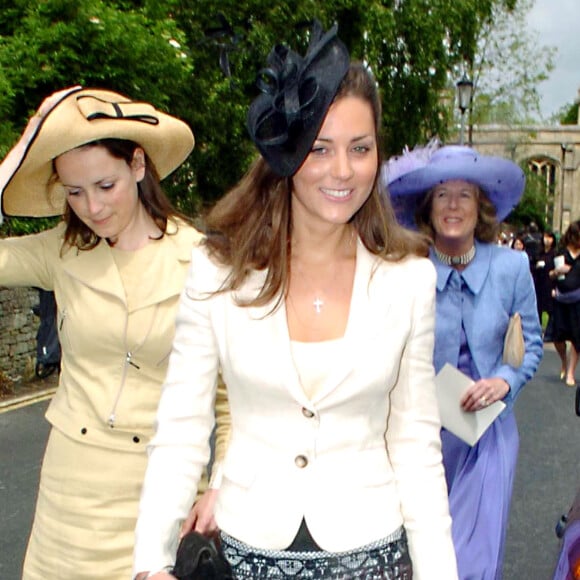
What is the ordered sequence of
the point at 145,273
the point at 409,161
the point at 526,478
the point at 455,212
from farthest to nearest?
the point at 526,478 < the point at 409,161 < the point at 455,212 < the point at 145,273

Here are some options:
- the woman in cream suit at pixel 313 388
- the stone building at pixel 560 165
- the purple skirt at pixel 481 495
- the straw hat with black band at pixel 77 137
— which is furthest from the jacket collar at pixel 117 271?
the stone building at pixel 560 165

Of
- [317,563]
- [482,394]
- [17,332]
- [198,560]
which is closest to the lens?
[198,560]

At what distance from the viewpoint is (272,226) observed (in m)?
2.00

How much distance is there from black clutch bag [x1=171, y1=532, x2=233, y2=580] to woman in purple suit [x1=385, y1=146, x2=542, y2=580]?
1.89m

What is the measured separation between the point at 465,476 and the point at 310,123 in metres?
2.18

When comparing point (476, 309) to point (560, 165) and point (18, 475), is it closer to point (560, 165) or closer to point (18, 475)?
point (18, 475)

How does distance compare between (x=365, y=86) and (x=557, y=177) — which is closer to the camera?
(x=365, y=86)

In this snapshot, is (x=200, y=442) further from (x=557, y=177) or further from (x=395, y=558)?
(x=557, y=177)

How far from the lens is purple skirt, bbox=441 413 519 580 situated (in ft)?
11.1

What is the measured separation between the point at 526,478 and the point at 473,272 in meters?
3.58

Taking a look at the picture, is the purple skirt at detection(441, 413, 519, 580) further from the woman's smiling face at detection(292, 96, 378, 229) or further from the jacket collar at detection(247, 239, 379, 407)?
the woman's smiling face at detection(292, 96, 378, 229)

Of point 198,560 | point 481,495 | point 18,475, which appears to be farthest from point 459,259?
point 18,475

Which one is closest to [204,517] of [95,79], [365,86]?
[365,86]

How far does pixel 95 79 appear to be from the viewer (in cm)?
1004
